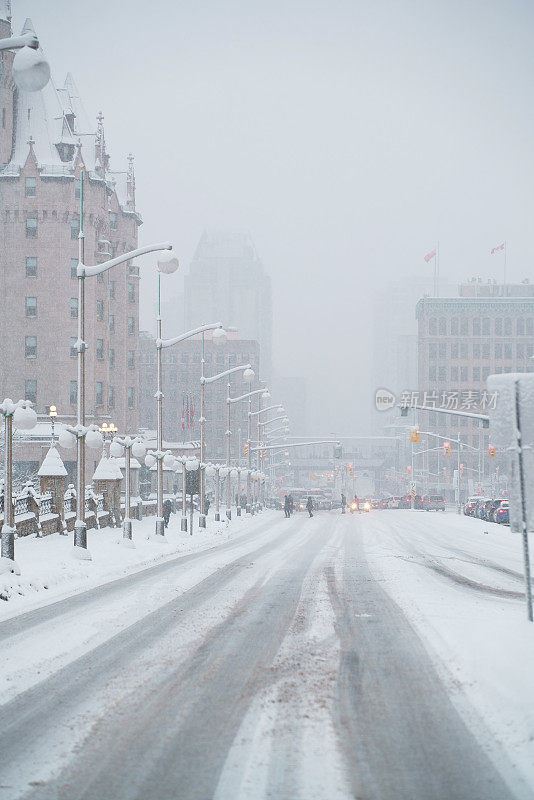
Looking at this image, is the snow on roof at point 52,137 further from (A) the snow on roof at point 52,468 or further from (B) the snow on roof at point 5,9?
(A) the snow on roof at point 52,468

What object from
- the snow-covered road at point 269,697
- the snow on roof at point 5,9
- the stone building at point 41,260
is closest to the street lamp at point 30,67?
the snow-covered road at point 269,697

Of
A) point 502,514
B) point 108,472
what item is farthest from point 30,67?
point 502,514

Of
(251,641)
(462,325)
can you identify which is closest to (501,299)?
(462,325)

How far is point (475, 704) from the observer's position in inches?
312

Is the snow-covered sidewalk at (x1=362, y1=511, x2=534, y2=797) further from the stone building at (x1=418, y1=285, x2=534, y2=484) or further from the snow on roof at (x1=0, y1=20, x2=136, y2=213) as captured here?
the stone building at (x1=418, y1=285, x2=534, y2=484)

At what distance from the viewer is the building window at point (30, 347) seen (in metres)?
78.4

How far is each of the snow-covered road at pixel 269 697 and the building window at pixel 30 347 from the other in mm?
65151

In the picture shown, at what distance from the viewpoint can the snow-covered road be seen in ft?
20.0

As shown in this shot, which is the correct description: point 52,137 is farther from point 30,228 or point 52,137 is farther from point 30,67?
point 30,67

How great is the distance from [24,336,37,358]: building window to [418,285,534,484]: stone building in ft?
319

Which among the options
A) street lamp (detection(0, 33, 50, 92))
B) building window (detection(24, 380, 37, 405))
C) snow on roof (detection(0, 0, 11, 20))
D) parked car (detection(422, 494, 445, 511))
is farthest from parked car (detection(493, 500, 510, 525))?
snow on roof (detection(0, 0, 11, 20))

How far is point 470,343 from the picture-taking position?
6432 inches

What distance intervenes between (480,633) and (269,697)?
3.73 metres

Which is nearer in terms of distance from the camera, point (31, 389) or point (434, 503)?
point (31, 389)
